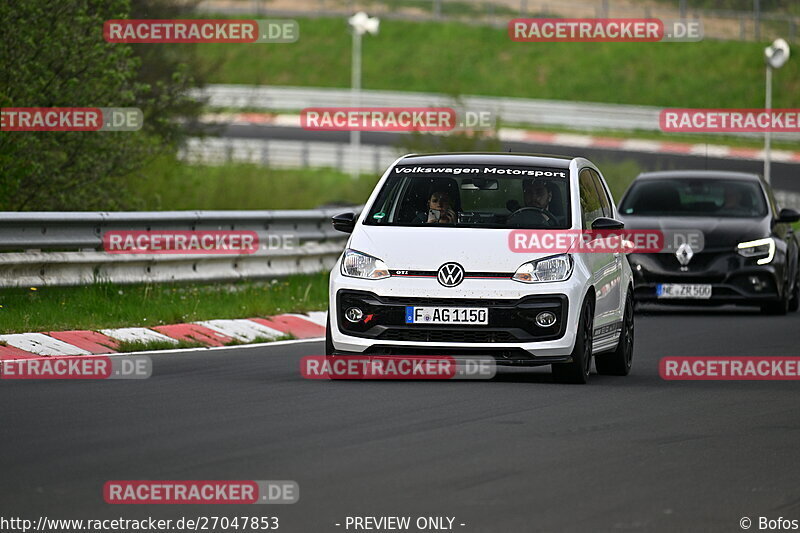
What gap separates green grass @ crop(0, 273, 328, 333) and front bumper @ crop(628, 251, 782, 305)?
370 cm

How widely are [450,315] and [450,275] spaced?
10.8 inches

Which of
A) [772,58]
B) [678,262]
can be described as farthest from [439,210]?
[772,58]

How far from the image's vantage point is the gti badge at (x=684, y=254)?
2019cm

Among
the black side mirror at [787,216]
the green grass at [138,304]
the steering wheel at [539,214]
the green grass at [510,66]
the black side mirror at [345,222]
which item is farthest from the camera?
the green grass at [510,66]

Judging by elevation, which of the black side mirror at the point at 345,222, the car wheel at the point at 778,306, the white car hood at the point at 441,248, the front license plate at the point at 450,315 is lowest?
the car wheel at the point at 778,306

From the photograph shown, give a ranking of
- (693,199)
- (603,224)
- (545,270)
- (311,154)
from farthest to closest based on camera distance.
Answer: (311,154) → (693,199) → (603,224) → (545,270)

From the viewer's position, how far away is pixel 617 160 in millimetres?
48406

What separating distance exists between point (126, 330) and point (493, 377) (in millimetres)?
3802

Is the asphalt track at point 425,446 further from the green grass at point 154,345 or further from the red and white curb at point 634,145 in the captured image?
the red and white curb at point 634,145

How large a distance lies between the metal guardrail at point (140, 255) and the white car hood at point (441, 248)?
4821mm

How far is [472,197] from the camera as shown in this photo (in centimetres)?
1328

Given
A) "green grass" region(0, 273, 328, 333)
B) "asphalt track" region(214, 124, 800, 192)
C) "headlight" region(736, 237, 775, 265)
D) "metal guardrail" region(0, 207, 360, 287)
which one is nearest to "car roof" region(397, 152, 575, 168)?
"green grass" region(0, 273, 328, 333)

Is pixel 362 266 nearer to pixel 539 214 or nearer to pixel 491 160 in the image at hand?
pixel 539 214

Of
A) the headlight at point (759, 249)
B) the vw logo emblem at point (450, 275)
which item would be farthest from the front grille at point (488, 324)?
the headlight at point (759, 249)
